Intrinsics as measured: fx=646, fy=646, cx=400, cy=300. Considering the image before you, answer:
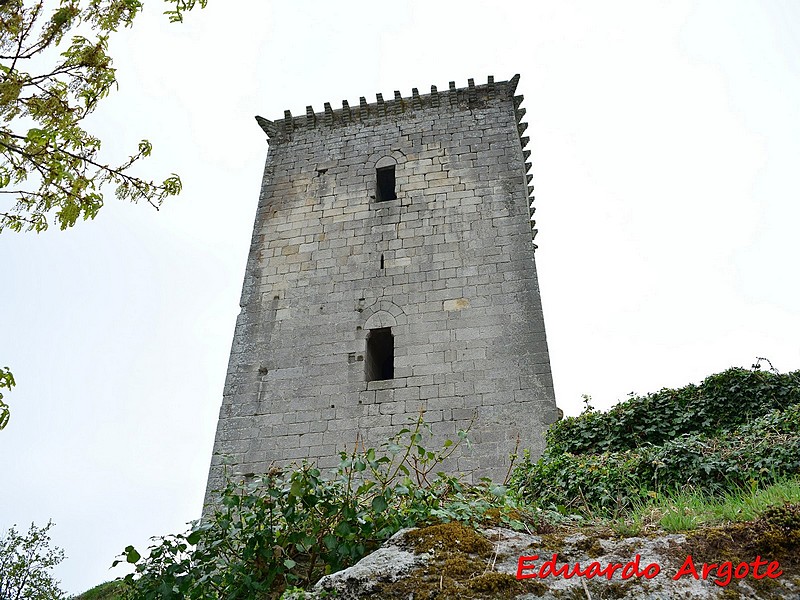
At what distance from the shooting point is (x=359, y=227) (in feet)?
37.8

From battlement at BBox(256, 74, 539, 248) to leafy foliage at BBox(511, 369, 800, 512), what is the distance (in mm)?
6237

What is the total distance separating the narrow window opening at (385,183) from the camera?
1234 centimetres

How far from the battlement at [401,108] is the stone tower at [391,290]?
1.2 inches

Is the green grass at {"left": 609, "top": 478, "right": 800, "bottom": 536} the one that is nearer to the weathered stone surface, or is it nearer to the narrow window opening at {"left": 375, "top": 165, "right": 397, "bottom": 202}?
the weathered stone surface

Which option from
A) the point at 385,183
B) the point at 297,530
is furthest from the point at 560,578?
the point at 385,183

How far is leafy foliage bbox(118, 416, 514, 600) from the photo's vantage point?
331 centimetres

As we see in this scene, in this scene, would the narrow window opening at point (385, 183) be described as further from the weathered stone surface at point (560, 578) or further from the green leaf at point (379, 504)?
the weathered stone surface at point (560, 578)

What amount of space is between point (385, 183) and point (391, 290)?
112 inches

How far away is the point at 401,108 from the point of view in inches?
515

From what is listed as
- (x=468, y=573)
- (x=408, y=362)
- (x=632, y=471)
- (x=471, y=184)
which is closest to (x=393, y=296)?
(x=408, y=362)

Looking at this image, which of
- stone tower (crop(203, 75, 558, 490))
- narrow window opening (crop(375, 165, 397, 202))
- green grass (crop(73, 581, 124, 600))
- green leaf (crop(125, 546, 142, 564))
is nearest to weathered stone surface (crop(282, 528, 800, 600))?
green leaf (crop(125, 546, 142, 564))

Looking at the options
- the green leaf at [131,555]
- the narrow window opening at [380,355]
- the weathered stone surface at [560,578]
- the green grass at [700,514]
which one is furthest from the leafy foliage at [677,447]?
the narrow window opening at [380,355]

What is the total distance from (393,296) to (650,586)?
8.44 metres

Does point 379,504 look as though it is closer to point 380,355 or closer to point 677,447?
point 677,447
